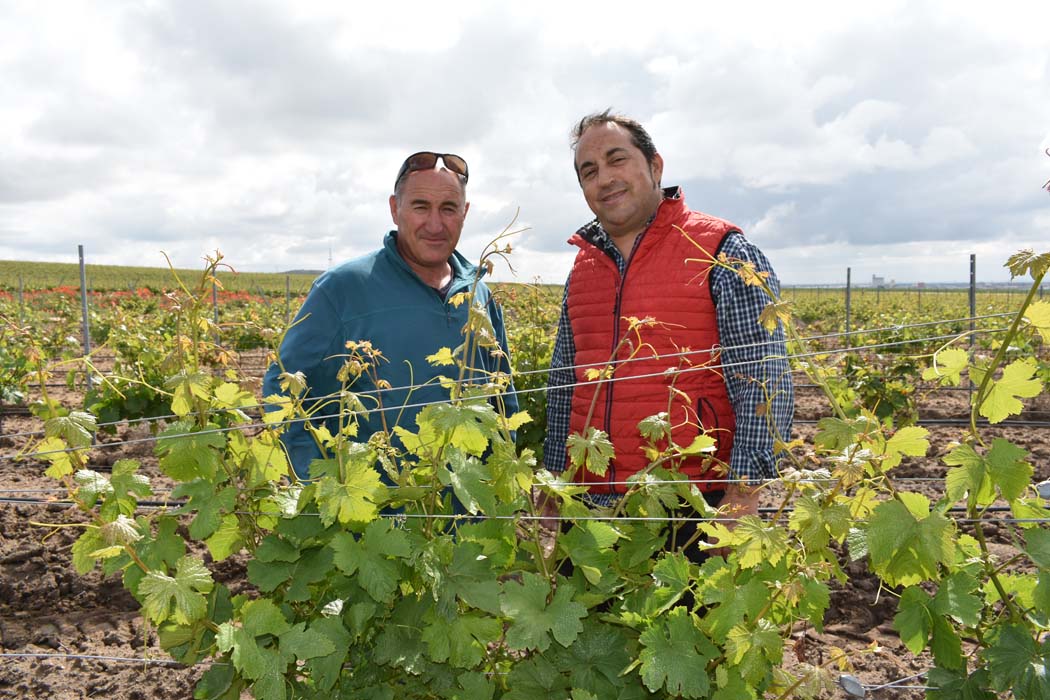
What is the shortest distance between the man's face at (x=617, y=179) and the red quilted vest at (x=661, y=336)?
7 centimetres

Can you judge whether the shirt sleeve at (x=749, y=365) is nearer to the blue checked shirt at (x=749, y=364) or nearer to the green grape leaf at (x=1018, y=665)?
the blue checked shirt at (x=749, y=364)

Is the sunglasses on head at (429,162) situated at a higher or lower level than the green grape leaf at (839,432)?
higher

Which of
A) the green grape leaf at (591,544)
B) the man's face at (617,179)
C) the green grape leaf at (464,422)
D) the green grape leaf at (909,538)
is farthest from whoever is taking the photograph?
the man's face at (617,179)

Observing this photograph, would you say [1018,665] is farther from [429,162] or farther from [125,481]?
[429,162]

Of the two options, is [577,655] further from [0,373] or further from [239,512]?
[0,373]

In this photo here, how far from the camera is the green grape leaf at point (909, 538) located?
1362 millimetres

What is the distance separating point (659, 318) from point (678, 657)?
118 cm

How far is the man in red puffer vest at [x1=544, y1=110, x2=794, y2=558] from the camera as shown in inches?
87.4

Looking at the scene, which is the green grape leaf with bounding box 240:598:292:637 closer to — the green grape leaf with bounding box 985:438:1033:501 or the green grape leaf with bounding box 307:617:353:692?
the green grape leaf with bounding box 307:617:353:692

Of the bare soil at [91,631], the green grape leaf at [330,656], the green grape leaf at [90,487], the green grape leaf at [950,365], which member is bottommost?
the bare soil at [91,631]

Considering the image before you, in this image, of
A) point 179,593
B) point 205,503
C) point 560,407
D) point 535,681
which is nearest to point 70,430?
point 205,503

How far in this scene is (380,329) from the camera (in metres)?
2.66

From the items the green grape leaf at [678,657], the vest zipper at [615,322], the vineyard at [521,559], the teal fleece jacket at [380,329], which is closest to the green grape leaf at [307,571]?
the vineyard at [521,559]

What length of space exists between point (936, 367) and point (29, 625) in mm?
4428
